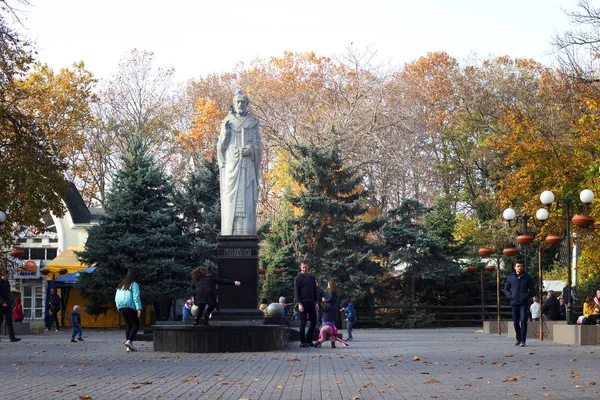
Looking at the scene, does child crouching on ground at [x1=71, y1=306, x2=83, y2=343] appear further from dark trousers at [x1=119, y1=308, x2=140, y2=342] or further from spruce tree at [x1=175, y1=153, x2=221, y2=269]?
spruce tree at [x1=175, y1=153, x2=221, y2=269]

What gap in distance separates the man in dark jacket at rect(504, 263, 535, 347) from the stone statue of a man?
752cm

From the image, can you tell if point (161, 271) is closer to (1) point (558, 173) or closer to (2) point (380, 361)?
(1) point (558, 173)

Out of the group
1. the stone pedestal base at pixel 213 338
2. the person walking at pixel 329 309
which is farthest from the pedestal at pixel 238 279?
the stone pedestal base at pixel 213 338

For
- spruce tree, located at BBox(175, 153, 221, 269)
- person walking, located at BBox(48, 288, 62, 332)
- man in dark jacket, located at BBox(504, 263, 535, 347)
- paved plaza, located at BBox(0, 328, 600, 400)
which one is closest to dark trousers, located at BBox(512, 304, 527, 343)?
man in dark jacket, located at BBox(504, 263, 535, 347)

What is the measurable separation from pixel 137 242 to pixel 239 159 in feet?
46.8

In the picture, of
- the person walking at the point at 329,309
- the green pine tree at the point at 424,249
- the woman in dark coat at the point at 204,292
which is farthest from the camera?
the green pine tree at the point at 424,249

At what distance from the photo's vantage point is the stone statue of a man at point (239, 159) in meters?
26.5

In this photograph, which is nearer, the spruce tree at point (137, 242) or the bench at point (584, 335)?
the bench at point (584, 335)

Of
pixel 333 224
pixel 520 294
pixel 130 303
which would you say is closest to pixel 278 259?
pixel 333 224

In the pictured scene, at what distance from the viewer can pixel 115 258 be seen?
39.5 m

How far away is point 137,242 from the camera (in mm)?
39844

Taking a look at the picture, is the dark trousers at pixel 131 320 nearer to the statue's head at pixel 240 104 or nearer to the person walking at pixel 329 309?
the person walking at pixel 329 309

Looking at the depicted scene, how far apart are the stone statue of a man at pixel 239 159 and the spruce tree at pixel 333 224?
1892 cm

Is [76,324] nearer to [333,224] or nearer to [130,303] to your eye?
[130,303]
